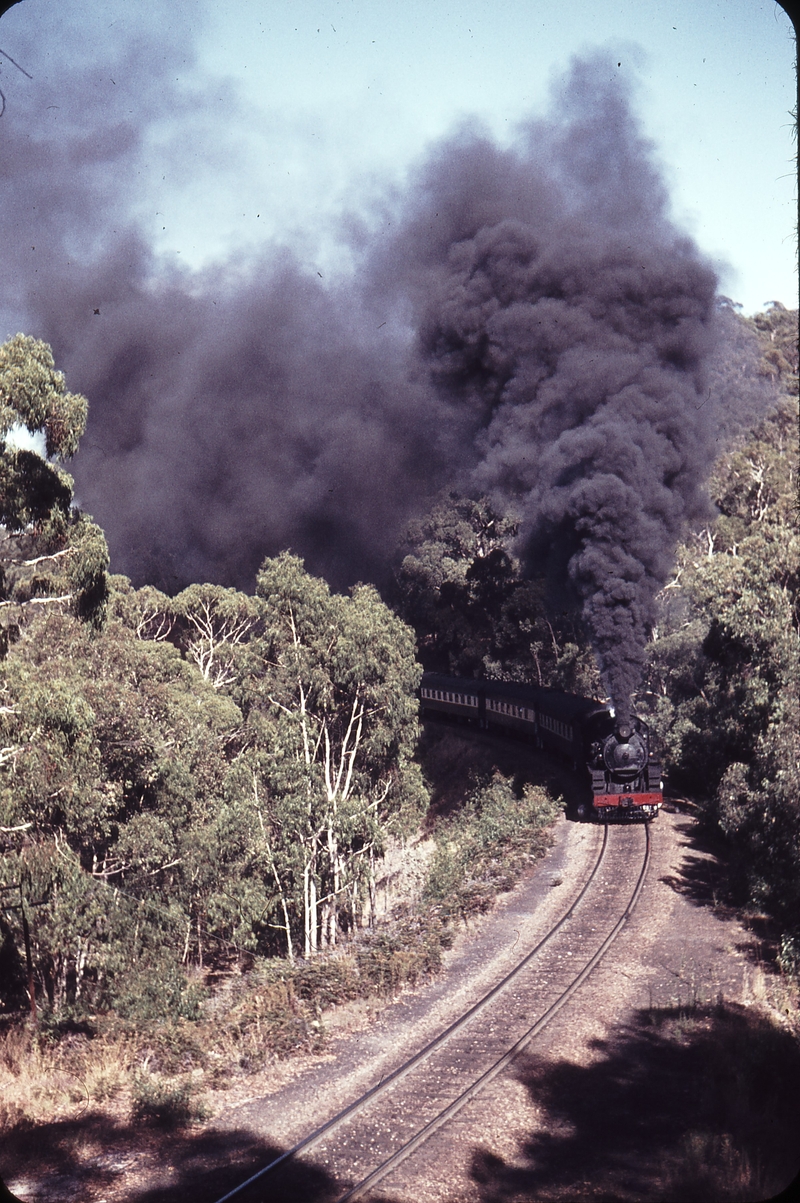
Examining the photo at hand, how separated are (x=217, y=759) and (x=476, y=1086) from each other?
10.5 m

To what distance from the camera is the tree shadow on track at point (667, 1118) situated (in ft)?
21.4

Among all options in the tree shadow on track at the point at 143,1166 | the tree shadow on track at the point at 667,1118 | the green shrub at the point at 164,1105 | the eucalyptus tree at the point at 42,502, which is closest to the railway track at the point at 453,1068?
the tree shadow on track at the point at 143,1166

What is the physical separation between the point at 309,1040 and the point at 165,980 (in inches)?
140

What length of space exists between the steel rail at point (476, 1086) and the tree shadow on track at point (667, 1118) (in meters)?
0.30

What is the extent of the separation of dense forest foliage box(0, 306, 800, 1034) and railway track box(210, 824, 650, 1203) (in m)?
2.72

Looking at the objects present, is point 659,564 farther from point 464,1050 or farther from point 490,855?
point 464,1050

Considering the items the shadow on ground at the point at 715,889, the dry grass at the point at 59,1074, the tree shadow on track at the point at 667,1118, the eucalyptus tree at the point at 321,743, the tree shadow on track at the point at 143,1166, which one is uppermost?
the eucalyptus tree at the point at 321,743

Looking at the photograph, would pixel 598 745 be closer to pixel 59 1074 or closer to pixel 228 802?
pixel 228 802

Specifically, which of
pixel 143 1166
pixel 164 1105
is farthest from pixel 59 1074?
pixel 143 1166

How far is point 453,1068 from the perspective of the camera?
8.96 meters

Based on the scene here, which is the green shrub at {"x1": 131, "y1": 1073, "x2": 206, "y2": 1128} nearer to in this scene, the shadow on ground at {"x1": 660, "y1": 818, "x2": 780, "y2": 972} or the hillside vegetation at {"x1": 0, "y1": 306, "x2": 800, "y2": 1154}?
the hillside vegetation at {"x1": 0, "y1": 306, "x2": 800, "y2": 1154}

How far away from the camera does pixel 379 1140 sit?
7504 millimetres

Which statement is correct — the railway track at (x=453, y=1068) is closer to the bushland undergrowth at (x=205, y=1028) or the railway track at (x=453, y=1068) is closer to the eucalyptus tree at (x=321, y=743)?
the bushland undergrowth at (x=205, y=1028)

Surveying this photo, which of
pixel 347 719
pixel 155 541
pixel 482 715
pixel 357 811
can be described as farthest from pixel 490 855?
pixel 155 541
